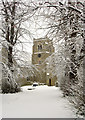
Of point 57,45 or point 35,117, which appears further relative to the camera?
point 57,45

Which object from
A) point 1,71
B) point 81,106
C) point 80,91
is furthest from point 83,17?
point 1,71

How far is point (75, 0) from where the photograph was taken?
532 cm

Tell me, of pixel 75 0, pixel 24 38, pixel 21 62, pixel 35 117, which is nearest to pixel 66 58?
pixel 75 0

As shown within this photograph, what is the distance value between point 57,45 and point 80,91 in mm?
3655

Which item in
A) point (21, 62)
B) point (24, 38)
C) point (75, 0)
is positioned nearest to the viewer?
point (75, 0)

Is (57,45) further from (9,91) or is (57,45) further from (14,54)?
(9,91)

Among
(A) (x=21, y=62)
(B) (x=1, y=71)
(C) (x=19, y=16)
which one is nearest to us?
(C) (x=19, y=16)

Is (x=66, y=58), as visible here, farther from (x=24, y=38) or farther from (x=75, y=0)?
(x=24, y=38)

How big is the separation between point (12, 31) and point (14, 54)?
2.51 metres

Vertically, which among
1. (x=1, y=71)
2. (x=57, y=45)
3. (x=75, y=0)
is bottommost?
(x=1, y=71)

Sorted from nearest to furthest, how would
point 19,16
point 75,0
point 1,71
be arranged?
point 75,0 → point 19,16 → point 1,71

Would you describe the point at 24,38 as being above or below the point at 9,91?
above

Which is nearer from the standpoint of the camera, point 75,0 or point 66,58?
point 75,0

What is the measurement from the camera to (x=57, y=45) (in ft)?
25.1
